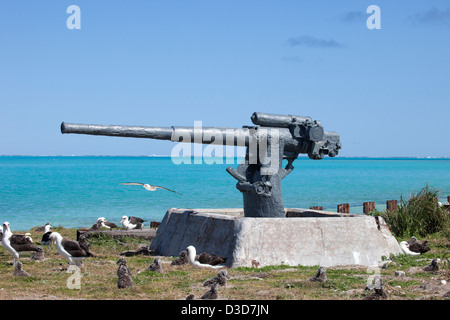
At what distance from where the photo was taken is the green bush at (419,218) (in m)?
16.6

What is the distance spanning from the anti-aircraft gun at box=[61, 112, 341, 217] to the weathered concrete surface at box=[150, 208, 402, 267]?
0.95m

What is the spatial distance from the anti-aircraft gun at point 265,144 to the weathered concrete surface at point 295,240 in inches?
37.5

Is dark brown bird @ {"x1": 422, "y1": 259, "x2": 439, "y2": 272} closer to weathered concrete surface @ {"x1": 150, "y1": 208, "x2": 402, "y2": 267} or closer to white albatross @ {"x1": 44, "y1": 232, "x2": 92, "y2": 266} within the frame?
weathered concrete surface @ {"x1": 150, "y1": 208, "x2": 402, "y2": 267}

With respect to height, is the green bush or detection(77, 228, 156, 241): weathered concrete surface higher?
the green bush

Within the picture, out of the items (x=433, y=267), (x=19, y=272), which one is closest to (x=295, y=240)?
(x=433, y=267)

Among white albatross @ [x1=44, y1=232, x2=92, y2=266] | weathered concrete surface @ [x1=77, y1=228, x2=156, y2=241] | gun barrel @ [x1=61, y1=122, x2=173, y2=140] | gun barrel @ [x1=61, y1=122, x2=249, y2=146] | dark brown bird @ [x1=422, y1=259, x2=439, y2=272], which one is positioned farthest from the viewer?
weathered concrete surface @ [x1=77, y1=228, x2=156, y2=241]

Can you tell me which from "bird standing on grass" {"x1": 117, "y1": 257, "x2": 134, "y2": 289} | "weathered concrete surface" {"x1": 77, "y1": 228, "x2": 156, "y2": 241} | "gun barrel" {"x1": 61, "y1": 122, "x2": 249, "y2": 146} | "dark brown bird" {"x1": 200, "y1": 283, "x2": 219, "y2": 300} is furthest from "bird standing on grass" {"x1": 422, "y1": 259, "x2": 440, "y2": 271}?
"weathered concrete surface" {"x1": 77, "y1": 228, "x2": 156, "y2": 241}

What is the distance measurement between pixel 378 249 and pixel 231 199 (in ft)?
137

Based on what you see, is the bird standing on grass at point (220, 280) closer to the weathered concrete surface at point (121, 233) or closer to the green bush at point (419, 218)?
the weathered concrete surface at point (121, 233)

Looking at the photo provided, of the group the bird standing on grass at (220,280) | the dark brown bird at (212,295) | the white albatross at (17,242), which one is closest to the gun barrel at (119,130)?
the white albatross at (17,242)

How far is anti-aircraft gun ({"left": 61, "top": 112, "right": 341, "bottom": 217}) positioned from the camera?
1189 centimetres

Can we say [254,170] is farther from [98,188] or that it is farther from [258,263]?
[98,188]

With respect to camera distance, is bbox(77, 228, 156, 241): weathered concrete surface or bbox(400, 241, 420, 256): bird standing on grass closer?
bbox(400, 241, 420, 256): bird standing on grass

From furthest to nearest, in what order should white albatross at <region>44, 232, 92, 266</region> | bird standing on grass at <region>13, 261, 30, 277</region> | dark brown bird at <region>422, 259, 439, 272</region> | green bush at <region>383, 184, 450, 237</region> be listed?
green bush at <region>383, 184, 450, 237</region> → white albatross at <region>44, 232, 92, 266</region> → dark brown bird at <region>422, 259, 439, 272</region> → bird standing on grass at <region>13, 261, 30, 277</region>
